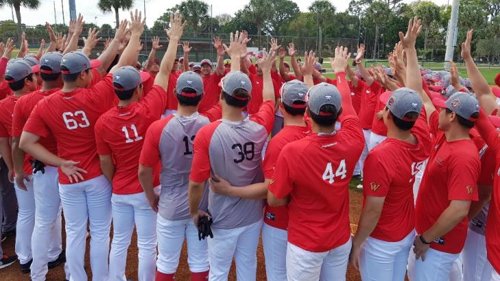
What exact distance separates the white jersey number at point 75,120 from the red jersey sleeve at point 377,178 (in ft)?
8.97

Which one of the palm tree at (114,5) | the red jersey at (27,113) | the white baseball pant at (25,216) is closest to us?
the red jersey at (27,113)

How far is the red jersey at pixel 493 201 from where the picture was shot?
2993 millimetres

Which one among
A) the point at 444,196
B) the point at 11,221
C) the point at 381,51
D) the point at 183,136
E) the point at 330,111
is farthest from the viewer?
the point at 381,51

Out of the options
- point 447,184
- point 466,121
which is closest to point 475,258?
point 447,184

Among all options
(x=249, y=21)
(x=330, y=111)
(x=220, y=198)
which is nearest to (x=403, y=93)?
(x=330, y=111)

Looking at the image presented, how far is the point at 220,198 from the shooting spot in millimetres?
3471

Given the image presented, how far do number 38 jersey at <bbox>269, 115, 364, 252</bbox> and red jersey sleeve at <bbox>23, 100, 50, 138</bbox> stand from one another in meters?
2.43

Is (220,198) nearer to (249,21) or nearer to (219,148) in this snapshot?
(219,148)

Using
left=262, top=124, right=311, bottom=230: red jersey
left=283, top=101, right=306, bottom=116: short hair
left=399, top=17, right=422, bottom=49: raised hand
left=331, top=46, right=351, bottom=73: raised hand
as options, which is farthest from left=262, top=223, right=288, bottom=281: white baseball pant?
left=399, top=17, right=422, bottom=49: raised hand

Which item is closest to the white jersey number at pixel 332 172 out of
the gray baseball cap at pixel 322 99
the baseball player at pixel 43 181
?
the gray baseball cap at pixel 322 99

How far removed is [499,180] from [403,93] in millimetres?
939

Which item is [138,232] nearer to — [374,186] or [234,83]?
[234,83]

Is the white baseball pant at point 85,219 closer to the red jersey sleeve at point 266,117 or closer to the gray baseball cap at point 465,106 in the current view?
the red jersey sleeve at point 266,117

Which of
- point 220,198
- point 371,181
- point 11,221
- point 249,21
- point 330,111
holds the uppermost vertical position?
point 249,21
